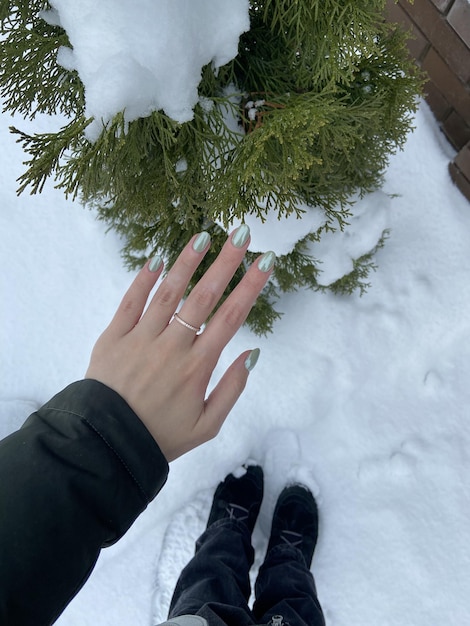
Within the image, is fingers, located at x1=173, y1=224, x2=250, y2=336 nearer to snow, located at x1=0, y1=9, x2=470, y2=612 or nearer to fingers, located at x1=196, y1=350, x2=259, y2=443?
fingers, located at x1=196, y1=350, x2=259, y2=443

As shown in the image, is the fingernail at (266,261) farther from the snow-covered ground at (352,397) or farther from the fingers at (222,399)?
the snow-covered ground at (352,397)

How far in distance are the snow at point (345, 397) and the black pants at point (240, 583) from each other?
0.21m

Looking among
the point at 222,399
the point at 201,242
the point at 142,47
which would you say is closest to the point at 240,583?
the point at 222,399

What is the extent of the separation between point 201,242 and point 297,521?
1.52 metres

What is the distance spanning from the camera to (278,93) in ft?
4.00

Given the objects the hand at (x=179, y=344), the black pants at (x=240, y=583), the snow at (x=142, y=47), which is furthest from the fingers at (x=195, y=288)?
the black pants at (x=240, y=583)

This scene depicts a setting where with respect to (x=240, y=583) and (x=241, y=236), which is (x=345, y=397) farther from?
(x=241, y=236)

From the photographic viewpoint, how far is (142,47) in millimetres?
940

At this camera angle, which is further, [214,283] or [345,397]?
[345,397]

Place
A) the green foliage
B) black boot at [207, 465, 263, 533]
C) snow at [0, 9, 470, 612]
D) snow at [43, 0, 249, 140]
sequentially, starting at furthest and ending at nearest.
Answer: black boot at [207, 465, 263, 533], snow at [0, 9, 470, 612], the green foliage, snow at [43, 0, 249, 140]

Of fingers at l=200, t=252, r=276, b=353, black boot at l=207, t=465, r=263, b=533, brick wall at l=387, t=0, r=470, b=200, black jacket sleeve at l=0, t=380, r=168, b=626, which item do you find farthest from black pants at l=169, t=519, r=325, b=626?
brick wall at l=387, t=0, r=470, b=200

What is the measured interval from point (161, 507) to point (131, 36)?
203cm

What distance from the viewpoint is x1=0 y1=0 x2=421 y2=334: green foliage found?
102cm

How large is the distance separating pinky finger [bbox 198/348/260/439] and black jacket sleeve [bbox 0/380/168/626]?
17 cm
